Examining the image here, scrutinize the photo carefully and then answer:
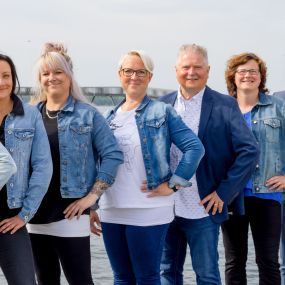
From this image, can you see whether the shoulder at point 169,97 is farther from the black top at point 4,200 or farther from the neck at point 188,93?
the black top at point 4,200

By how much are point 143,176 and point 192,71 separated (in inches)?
28.5

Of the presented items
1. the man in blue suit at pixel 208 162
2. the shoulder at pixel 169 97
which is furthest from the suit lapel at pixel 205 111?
the shoulder at pixel 169 97

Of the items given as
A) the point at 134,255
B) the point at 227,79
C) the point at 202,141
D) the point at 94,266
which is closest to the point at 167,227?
the point at 134,255

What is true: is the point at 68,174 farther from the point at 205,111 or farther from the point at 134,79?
the point at 205,111

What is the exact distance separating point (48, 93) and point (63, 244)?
2.77ft

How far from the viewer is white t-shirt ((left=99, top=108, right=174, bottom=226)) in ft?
13.8

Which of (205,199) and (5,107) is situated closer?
(5,107)

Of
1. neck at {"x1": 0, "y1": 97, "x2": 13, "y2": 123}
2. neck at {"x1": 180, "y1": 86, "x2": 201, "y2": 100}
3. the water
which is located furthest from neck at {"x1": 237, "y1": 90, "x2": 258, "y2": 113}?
the water

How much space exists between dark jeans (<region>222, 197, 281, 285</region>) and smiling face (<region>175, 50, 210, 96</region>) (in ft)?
2.77

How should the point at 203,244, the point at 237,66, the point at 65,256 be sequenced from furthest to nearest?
the point at 237,66
the point at 203,244
the point at 65,256

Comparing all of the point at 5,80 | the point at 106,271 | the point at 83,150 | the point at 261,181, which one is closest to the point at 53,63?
the point at 5,80

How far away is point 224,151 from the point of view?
14.9 feet

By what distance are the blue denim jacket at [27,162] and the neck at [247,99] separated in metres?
1.63

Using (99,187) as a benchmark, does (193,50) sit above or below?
above
